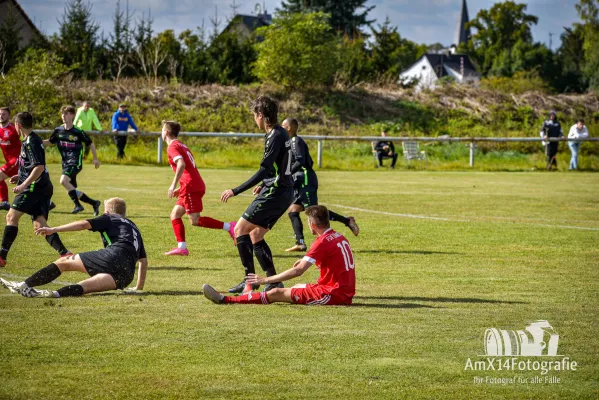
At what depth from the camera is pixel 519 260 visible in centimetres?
1177

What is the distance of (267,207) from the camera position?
9.18 meters

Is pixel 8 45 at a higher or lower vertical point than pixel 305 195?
higher

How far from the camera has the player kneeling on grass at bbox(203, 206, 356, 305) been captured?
8023mm

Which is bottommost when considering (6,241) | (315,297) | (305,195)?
(315,297)

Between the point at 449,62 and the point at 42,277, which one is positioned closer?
the point at 42,277

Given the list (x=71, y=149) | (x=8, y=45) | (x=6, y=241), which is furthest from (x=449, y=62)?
(x=6, y=241)

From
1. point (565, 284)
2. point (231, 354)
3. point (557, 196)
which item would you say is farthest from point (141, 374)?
point (557, 196)

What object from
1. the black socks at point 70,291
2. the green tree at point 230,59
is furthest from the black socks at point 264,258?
the green tree at point 230,59

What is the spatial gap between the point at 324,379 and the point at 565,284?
16.4 ft

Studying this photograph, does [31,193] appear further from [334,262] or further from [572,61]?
[572,61]

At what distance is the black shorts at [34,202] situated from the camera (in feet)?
36.2

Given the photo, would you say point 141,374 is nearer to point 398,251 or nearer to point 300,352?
point 300,352

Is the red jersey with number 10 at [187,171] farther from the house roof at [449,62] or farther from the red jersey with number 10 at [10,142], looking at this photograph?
the house roof at [449,62]

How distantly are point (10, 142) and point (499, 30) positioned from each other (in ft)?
353
